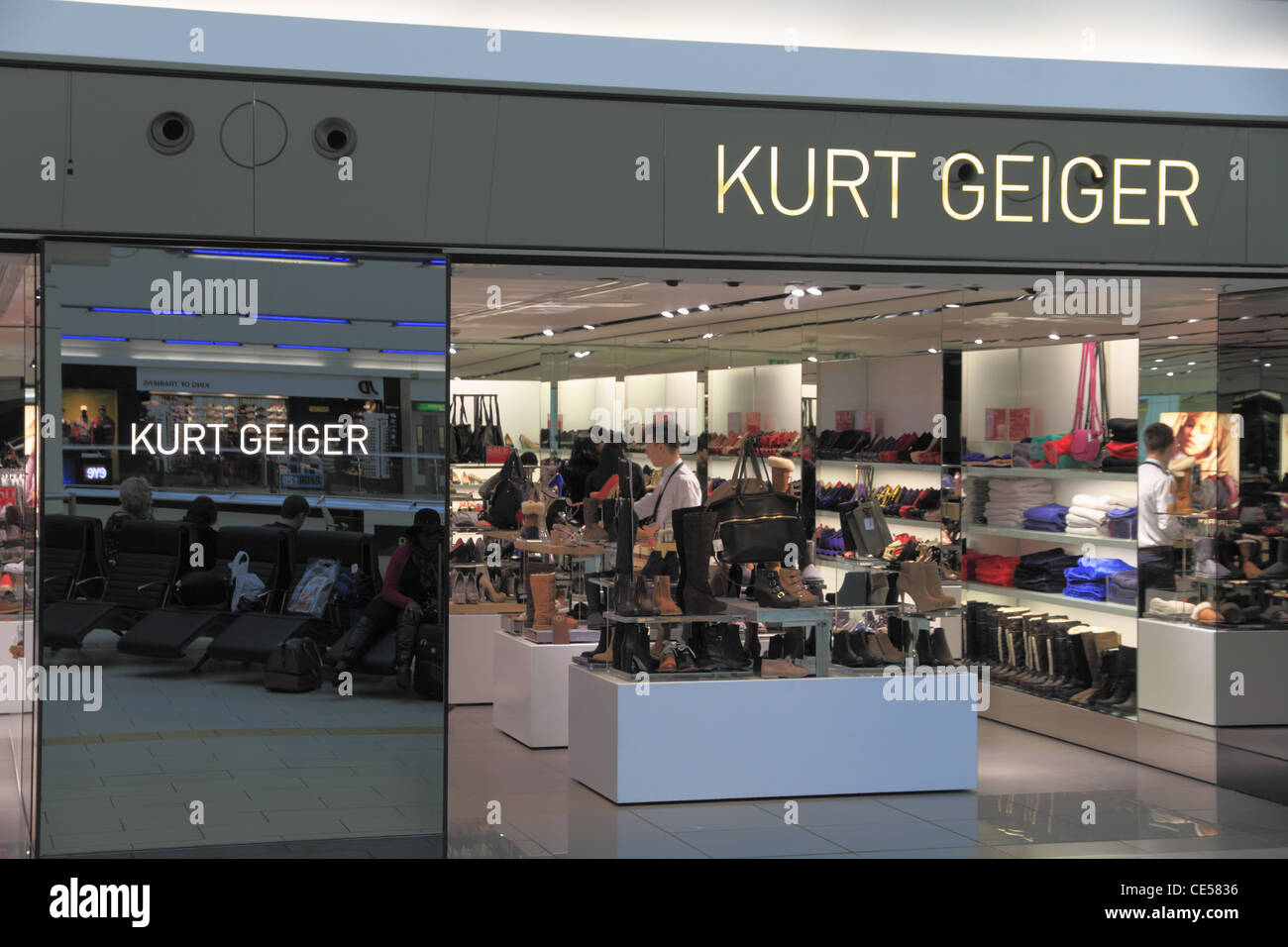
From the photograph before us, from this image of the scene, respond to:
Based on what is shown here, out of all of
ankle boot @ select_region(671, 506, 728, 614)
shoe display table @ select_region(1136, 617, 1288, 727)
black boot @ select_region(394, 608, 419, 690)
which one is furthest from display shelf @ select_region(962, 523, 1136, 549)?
black boot @ select_region(394, 608, 419, 690)

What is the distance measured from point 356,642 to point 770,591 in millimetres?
2082

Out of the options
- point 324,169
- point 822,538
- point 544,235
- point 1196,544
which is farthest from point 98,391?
point 1196,544

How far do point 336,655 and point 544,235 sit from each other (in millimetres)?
1767

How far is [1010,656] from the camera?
27.8 feet

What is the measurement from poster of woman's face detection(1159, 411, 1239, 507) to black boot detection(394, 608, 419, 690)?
423 cm

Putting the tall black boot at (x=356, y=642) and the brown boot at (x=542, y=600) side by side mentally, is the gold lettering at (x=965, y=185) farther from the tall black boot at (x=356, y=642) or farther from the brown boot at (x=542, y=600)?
the brown boot at (x=542, y=600)

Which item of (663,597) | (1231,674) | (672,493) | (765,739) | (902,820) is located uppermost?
(672,493)

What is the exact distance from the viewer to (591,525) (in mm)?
8477

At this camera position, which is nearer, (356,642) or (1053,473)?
(356,642)

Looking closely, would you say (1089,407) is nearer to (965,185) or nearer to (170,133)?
(965,185)

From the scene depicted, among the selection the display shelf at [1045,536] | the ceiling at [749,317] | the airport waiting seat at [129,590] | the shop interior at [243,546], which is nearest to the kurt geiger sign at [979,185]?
the ceiling at [749,317]

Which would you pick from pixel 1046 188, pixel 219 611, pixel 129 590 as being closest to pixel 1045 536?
pixel 1046 188

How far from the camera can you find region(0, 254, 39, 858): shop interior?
→ 532 cm
